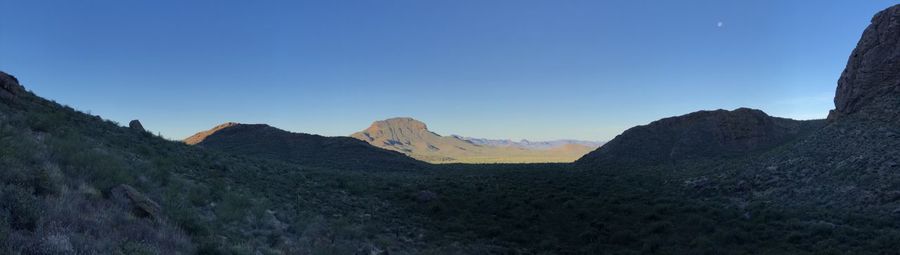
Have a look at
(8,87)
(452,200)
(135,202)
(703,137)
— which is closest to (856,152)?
(452,200)

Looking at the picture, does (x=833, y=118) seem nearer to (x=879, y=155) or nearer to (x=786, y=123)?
(x=879, y=155)

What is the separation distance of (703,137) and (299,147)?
51.8m

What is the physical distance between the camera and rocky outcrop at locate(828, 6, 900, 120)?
27653 millimetres

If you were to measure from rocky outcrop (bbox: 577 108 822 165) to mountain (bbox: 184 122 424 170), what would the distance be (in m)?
24.5

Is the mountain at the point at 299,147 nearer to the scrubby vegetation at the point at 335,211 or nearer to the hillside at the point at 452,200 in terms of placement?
the hillside at the point at 452,200

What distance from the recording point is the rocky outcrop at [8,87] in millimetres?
17219

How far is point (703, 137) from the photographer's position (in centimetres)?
5006

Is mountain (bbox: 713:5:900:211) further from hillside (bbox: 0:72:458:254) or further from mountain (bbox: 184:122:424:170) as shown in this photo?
mountain (bbox: 184:122:424:170)

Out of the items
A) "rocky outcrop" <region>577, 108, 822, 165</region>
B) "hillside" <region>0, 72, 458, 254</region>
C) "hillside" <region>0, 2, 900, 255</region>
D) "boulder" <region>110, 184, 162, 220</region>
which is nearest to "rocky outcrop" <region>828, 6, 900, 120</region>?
"hillside" <region>0, 2, 900, 255</region>

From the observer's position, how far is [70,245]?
5.77m

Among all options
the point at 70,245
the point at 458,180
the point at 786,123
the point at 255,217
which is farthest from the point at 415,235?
the point at 786,123

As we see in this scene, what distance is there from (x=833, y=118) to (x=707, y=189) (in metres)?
13.8

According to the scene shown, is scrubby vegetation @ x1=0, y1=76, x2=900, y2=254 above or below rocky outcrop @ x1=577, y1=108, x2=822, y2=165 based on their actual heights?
below

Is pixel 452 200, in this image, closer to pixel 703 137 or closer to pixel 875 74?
pixel 875 74
